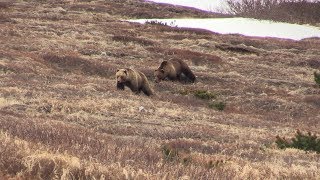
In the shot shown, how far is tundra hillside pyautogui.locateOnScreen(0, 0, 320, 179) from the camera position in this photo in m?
5.58

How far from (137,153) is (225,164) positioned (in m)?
1.38

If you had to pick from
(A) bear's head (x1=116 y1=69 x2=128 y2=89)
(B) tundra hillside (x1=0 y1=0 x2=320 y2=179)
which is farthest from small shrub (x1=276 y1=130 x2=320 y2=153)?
(A) bear's head (x1=116 y1=69 x2=128 y2=89)

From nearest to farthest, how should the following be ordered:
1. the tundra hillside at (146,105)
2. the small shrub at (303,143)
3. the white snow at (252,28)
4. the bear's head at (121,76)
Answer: the tundra hillside at (146,105), the small shrub at (303,143), the bear's head at (121,76), the white snow at (252,28)

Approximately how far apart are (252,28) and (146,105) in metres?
48.5

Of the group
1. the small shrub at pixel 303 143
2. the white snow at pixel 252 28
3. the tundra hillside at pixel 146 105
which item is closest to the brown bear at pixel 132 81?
the tundra hillside at pixel 146 105

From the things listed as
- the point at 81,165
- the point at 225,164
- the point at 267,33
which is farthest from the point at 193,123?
the point at 267,33

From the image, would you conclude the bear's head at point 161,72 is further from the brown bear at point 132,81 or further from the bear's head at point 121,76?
the bear's head at point 121,76

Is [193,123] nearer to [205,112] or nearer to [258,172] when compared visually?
[205,112]

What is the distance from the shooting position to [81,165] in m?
4.80

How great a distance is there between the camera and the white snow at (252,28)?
196 ft

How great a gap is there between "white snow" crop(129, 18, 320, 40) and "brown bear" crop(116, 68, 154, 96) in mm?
38786

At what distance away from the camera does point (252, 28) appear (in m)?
62.4

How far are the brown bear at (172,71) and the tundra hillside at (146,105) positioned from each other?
0.67 m

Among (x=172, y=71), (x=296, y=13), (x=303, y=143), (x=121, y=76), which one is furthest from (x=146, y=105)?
(x=296, y=13)
